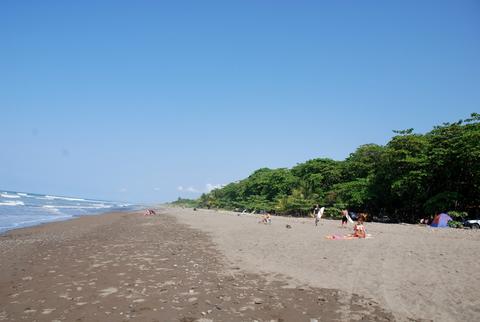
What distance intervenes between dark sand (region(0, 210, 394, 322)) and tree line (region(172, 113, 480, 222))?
24598 millimetres

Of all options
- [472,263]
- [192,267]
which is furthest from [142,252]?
[472,263]

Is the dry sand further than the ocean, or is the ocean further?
the ocean

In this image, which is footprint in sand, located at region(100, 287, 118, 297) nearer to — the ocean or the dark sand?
the dark sand

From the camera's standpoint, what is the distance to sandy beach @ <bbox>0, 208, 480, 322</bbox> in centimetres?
685

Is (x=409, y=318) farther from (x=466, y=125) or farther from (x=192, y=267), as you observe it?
(x=466, y=125)

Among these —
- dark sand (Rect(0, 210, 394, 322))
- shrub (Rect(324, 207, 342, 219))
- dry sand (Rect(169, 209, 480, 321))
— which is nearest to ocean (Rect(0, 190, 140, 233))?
dark sand (Rect(0, 210, 394, 322))

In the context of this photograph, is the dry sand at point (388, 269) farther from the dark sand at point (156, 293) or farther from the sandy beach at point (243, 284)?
the dark sand at point (156, 293)

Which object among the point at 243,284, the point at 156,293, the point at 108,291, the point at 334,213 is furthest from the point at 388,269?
the point at 334,213

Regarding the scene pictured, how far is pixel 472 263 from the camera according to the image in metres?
10.5

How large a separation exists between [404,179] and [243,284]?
28275 millimetres

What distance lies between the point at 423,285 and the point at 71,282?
8949 mm

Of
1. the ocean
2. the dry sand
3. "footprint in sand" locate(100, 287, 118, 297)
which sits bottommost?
"footprint in sand" locate(100, 287, 118, 297)

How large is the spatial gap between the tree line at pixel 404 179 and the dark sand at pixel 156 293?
2460cm

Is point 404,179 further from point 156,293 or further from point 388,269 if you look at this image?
point 156,293
